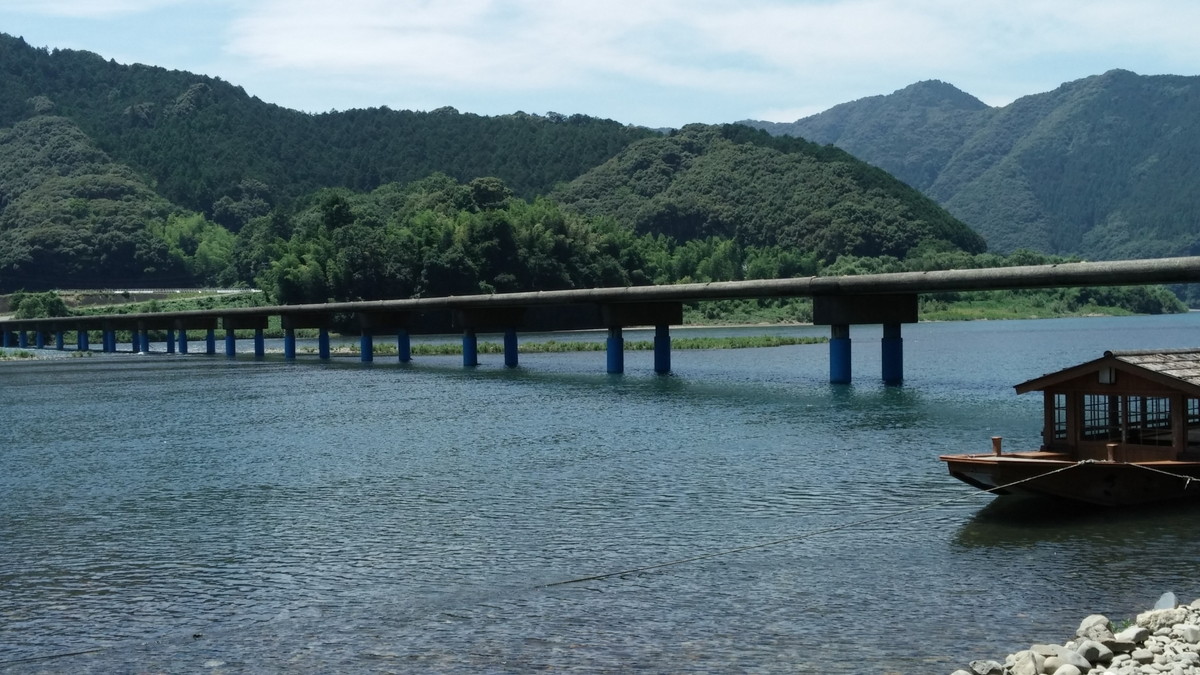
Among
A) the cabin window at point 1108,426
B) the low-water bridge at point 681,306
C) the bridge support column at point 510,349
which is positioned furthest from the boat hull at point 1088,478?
the bridge support column at point 510,349

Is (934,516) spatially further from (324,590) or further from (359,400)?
(359,400)

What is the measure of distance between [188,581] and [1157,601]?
18971mm

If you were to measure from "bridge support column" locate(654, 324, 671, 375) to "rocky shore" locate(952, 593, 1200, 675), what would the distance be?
75.7m

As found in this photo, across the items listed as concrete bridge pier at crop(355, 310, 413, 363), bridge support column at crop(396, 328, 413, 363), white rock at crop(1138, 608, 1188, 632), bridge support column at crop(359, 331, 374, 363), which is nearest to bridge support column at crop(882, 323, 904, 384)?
concrete bridge pier at crop(355, 310, 413, 363)

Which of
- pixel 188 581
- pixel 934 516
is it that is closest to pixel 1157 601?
pixel 934 516

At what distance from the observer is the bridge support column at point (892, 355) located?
263 feet

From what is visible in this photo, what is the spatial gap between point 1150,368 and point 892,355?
157 feet

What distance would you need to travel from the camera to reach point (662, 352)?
98.1 metres

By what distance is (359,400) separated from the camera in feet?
256

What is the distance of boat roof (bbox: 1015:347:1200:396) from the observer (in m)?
32.8

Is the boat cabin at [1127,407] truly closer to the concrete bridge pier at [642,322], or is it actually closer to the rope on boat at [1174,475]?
the rope on boat at [1174,475]

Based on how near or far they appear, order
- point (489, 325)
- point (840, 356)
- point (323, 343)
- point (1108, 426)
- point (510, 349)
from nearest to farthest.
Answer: point (1108, 426) < point (840, 356) < point (510, 349) < point (489, 325) < point (323, 343)

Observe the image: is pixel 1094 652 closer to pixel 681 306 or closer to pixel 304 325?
pixel 681 306

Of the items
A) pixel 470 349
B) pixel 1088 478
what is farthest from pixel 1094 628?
pixel 470 349
